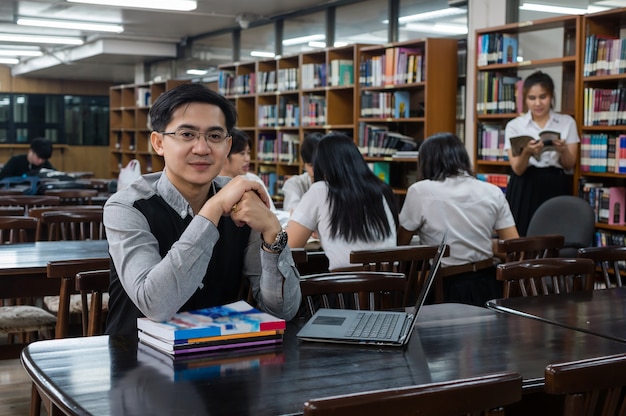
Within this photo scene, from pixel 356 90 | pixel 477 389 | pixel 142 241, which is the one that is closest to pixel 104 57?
pixel 356 90

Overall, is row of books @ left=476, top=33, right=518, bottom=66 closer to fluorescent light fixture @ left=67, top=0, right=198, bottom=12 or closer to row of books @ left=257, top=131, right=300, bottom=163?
row of books @ left=257, top=131, right=300, bottom=163

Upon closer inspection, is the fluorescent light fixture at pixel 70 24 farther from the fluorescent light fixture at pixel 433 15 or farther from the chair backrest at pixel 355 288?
the chair backrest at pixel 355 288

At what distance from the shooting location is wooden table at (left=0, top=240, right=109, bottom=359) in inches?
118

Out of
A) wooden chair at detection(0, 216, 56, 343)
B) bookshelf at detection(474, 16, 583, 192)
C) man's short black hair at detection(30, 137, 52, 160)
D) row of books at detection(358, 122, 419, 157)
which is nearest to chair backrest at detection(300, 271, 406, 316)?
wooden chair at detection(0, 216, 56, 343)

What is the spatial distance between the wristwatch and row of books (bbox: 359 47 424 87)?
15.9 feet

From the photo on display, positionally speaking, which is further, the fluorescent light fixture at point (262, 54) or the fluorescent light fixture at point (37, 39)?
the fluorescent light fixture at point (37, 39)

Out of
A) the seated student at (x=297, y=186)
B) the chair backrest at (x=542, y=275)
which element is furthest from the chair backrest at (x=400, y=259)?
the seated student at (x=297, y=186)

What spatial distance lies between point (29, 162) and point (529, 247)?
641cm

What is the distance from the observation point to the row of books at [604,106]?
5047 millimetres

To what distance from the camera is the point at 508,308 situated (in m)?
2.24

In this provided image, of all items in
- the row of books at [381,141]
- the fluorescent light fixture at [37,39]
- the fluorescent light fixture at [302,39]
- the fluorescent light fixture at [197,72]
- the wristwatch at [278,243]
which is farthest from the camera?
the fluorescent light fixture at [197,72]

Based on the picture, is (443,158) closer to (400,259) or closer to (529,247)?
(529,247)

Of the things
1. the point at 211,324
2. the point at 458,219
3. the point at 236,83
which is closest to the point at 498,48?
the point at 458,219

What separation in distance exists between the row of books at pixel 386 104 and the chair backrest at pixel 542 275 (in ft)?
13.9
